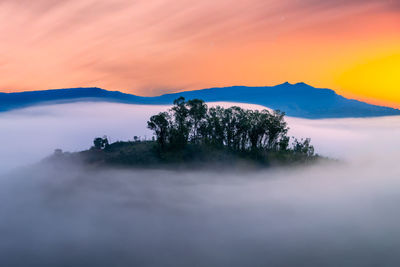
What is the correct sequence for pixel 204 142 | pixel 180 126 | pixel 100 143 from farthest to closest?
pixel 100 143 → pixel 204 142 → pixel 180 126

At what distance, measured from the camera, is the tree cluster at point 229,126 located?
131000 millimetres

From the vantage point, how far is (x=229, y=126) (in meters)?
136

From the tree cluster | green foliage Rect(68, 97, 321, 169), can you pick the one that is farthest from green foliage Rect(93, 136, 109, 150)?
the tree cluster

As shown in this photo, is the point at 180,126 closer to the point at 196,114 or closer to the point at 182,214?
the point at 196,114

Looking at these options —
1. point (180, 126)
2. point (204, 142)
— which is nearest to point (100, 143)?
point (180, 126)

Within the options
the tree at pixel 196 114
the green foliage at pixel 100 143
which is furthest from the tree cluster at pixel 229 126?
the green foliage at pixel 100 143

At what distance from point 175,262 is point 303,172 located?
82.4 metres

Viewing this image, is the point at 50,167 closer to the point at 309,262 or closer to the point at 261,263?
the point at 261,263

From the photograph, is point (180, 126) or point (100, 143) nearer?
point (180, 126)

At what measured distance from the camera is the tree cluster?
131 metres

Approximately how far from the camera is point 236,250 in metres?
162

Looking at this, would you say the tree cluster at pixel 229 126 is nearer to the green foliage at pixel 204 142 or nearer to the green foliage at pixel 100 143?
the green foliage at pixel 204 142

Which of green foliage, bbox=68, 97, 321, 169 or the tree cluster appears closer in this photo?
green foliage, bbox=68, 97, 321, 169

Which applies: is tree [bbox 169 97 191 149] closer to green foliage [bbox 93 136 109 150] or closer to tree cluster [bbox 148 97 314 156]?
tree cluster [bbox 148 97 314 156]
